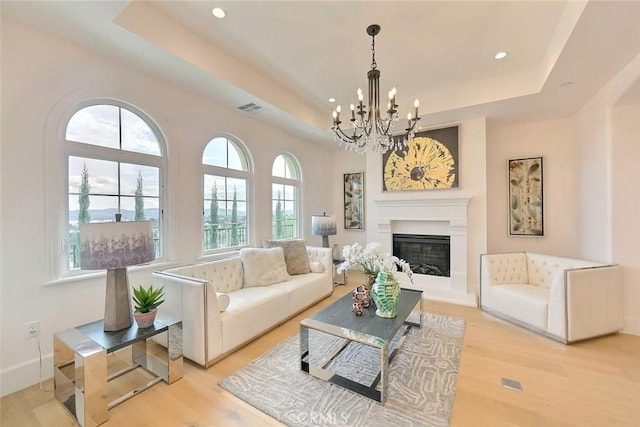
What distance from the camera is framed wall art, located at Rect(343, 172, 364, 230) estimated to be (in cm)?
597

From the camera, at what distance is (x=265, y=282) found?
3350mm

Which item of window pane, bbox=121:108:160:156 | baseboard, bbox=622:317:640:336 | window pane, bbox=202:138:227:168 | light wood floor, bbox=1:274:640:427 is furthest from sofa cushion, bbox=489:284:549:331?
window pane, bbox=121:108:160:156

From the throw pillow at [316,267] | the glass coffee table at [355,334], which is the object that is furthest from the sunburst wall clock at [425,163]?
the glass coffee table at [355,334]

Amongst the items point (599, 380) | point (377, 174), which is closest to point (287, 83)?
point (377, 174)

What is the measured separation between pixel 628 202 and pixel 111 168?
569 cm

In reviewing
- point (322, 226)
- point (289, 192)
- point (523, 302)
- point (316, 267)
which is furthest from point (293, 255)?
point (523, 302)

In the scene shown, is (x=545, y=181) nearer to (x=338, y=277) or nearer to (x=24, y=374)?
(x=338, y=277)

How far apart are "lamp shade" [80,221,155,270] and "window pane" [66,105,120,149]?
1274mm

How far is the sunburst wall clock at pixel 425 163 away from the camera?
428cm

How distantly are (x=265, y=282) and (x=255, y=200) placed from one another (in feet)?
4.91

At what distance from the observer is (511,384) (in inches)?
82.2

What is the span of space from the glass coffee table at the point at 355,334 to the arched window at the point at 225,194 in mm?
2092

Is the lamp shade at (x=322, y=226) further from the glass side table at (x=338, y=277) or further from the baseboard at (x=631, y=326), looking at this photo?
the baseboard at (x=631, y=326)

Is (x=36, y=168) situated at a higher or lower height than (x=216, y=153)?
lower
